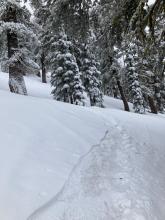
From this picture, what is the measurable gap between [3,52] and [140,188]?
11.7 meters

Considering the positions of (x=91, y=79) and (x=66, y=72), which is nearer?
(x=66, y=72)

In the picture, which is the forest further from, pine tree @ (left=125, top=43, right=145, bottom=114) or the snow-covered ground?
the snow-covered ground

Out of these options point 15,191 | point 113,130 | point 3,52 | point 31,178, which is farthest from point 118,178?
point 3,52

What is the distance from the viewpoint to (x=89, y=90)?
2875 cm

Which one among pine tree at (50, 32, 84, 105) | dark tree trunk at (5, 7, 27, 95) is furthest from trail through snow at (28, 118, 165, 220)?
pine tree at (50, 32, 84, 105)

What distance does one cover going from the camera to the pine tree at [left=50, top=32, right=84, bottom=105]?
23.7 meters

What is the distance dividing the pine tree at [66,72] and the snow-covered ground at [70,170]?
13.5 metres

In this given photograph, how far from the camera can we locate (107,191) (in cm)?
593

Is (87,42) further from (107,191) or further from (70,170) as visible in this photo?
(107,191)

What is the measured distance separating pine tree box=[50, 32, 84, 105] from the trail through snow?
15502 millimetres

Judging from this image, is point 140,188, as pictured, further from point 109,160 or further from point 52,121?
point 52,121

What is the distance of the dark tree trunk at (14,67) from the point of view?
1375 centimetres

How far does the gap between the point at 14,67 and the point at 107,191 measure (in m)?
9.29

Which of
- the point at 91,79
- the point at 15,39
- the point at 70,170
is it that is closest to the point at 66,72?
the point at 91,79
